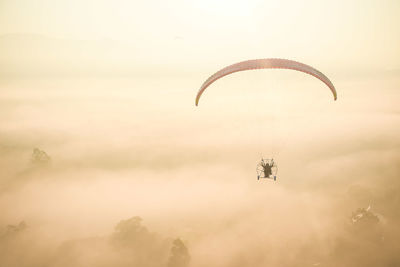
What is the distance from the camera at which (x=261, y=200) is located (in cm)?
7662

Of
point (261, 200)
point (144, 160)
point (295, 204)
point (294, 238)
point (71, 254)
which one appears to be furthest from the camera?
point (144, 160)

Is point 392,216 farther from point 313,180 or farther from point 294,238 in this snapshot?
point 313,180

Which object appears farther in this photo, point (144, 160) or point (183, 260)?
point (144, 160)

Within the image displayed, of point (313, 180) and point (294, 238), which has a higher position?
point (313, 180)

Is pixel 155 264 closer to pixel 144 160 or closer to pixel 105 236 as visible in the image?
pixel 105 236

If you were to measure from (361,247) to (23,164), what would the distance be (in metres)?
95.9

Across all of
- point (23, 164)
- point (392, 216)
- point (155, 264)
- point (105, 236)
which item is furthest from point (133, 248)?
point (23, 164)

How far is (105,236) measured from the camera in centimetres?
5122

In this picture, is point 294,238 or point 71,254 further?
point 294,238

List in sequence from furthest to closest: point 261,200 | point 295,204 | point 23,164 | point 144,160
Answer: point 144,160 → point 23,164 → point 261,200 → point 295,204

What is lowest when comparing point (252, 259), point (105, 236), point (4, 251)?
point (4, 251)

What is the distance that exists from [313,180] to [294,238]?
4748 cm

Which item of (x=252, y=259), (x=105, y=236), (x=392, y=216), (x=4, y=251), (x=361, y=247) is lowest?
(x=4, y=251)

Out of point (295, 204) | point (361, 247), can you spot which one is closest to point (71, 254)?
point (361, 247)
